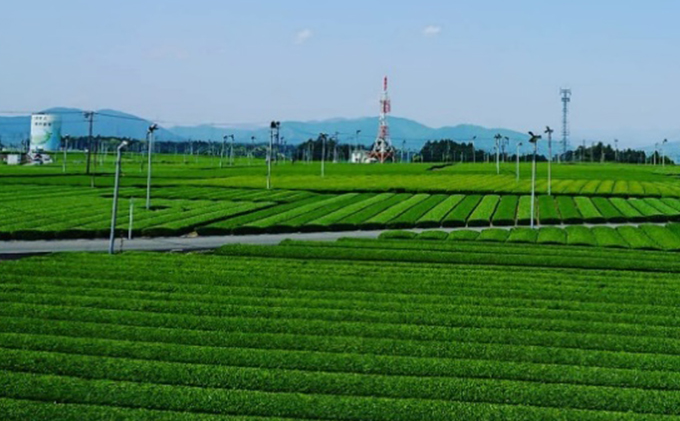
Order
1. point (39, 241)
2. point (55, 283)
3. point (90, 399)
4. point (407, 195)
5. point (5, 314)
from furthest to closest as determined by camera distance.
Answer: point (407, 195)
point (39, 241)
point (55, 283)
point (5, 314)
point (90, 399)

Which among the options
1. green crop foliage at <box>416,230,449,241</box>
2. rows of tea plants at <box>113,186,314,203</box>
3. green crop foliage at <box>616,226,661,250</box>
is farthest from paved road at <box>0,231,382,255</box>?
rows of tea plants at <box>113,186,314,203</box>

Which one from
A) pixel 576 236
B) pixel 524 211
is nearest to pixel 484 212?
pixel 524 211

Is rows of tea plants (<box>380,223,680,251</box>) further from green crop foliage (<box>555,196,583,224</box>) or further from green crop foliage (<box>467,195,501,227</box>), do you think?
green crop foliage (<box>555,196,583,224</box>)

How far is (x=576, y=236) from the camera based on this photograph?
1948 inches

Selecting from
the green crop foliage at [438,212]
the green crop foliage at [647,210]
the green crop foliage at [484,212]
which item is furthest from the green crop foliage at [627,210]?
the green crop foliage at [438,212]

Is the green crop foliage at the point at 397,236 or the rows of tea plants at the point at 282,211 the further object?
the rows of tea plants at the point at 282,211

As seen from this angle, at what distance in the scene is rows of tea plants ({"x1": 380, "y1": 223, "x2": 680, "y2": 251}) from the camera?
1839 inches

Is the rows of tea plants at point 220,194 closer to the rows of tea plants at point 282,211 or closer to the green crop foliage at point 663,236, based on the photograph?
the rows of tea plants at point 282,211

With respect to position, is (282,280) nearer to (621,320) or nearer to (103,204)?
(621,320)

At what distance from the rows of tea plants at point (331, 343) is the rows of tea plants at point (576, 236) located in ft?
46.5

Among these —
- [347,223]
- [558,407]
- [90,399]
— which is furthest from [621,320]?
[347,223]

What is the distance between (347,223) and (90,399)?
39.9 m

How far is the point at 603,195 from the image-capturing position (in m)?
80.1

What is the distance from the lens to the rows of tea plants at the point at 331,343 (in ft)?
50.6
